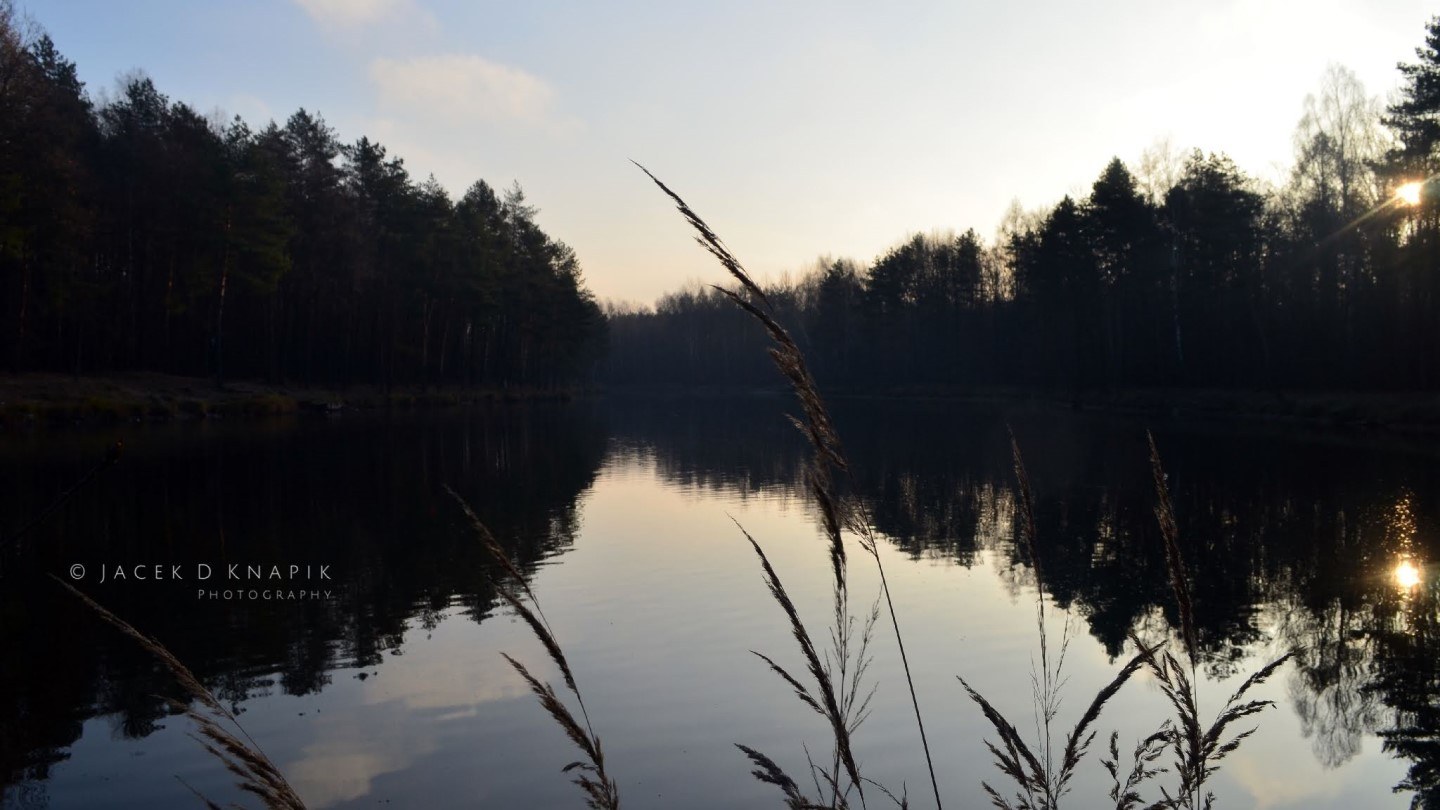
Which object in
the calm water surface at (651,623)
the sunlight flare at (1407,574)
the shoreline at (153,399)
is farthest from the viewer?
the shoreline at (153,399)

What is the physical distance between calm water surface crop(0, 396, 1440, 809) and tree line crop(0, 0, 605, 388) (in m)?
19.7

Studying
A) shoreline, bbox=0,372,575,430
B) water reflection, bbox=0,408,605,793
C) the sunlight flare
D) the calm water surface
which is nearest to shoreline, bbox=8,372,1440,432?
shoreline, bbox=0,372,575,430

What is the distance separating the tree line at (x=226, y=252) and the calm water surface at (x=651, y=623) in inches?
774

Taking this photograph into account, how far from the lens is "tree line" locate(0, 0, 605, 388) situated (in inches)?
1496

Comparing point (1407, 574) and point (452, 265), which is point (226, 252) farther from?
point (1407, 574)

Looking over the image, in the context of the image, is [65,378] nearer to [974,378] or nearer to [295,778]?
[295,778]

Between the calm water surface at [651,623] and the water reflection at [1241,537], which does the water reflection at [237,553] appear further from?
the water reflection at [1241,537]

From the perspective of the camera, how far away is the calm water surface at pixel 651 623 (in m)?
6.59

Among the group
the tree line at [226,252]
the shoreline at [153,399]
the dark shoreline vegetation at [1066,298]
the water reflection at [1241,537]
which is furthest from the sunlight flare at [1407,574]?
the tree line at [226,252]

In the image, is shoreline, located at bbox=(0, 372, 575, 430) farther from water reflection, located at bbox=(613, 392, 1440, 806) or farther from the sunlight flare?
the sunlight flare

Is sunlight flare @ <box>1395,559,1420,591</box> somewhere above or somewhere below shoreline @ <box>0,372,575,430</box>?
below

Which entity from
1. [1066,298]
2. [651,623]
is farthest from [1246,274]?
[651,623]

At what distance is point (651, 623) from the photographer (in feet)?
34.9

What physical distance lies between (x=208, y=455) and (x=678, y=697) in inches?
887
